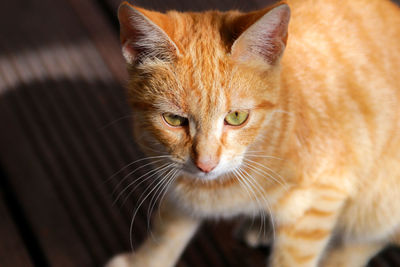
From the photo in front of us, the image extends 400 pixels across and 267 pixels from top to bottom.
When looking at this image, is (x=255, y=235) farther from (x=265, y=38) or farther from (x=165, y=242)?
(x=265, y=38)

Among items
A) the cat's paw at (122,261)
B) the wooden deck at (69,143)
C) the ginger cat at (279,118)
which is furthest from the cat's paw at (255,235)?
the cat's paw at (122,261)

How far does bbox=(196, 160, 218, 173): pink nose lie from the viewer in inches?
34.7

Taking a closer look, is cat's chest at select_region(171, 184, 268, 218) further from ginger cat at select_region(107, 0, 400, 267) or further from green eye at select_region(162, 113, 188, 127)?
green eye at select_region(162, 113, 188, 127)

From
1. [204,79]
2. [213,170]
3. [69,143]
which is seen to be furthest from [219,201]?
[69,143]

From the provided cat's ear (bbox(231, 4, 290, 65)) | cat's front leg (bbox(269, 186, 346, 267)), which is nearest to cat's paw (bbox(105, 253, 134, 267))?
cat's front leg (bbox(269, 186, 346, 267))

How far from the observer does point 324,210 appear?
3.48ft

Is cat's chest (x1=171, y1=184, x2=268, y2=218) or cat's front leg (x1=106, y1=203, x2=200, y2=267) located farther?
cat's front leg (x1=106, y1=203, x2=200, y2=267)

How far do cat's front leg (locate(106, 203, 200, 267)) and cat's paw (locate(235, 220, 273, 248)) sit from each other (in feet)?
0.53

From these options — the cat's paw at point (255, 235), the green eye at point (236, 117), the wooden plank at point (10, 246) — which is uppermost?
the green eye at point (236, 117)

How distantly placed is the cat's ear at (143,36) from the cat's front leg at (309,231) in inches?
18.9

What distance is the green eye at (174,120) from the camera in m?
0.91

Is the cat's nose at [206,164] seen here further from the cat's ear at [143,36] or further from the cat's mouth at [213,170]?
the cat's ear at [143,36]

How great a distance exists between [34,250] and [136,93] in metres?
0.69

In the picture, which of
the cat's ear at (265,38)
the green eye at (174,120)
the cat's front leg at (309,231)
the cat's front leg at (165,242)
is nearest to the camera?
the cat's ear at (265,38)
